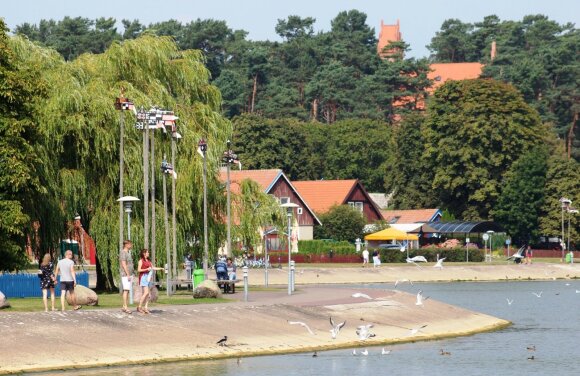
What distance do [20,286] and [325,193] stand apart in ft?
276

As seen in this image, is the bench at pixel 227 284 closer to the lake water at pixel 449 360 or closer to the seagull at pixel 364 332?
the seagull at pixel 364 332

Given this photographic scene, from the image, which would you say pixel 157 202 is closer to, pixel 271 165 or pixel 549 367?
pixel 549 367

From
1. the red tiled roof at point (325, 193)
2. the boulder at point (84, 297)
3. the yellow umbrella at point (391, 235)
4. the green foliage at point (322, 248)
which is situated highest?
the red tiled roof at point (325, 193)

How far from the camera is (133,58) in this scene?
183 ft

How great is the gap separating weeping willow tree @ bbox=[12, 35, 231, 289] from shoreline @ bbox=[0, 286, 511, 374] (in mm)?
5771

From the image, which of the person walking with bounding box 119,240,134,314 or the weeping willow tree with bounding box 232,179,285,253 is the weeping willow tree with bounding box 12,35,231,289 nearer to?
the weeping willow tree with bounding box 232,179,285,253

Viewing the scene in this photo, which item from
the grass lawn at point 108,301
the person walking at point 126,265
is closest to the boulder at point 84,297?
the grass lawn at point 108,301

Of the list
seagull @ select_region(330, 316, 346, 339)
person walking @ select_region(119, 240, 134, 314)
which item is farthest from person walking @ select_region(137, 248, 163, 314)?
seagull @ select_region(330, 316, 346, 339)

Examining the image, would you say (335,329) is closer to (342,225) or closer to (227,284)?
(227,284)

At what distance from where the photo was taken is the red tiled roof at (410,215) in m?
137

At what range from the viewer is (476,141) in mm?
132375

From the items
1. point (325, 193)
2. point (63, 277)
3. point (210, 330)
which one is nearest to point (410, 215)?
point (325, 193)

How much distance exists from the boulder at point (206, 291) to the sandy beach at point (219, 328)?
2.58 feet

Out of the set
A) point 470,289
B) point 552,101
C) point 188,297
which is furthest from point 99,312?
point 552,101
